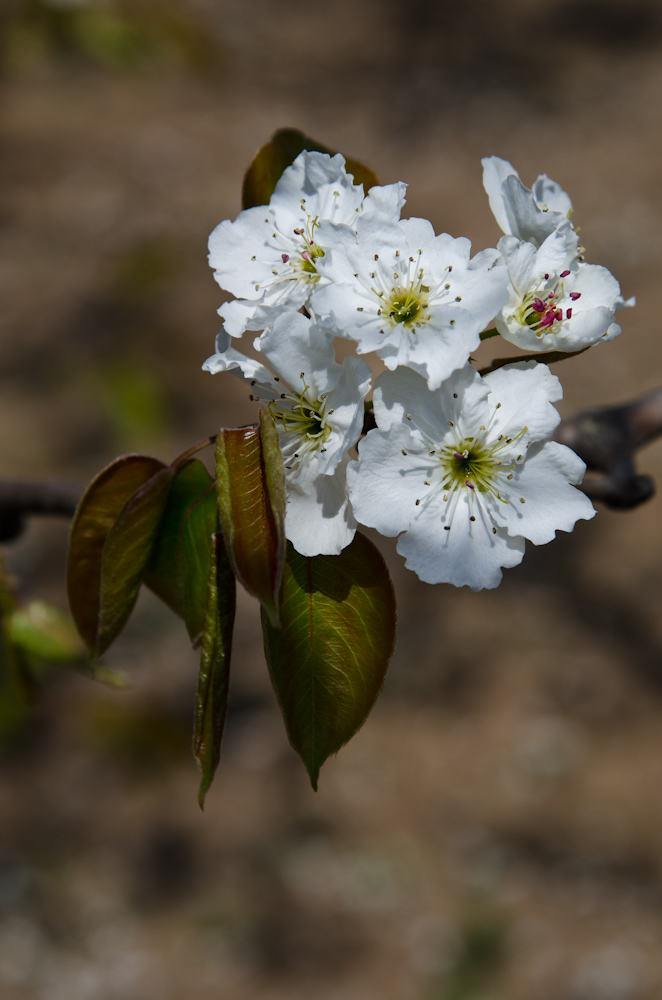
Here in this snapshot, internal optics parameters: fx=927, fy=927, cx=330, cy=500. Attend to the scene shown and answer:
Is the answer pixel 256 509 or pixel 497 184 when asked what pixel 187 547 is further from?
pixel 497 184

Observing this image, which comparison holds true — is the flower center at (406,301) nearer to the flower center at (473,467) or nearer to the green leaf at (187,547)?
the flower center at (473,467)

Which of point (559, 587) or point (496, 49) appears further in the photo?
point (496, 49)

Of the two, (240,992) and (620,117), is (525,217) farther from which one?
(620,117)

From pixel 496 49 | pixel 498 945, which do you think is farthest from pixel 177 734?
pixel 496 49

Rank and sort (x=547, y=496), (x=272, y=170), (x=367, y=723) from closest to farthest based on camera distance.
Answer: (x=547, y=496) < (x=272, y=170) < (x=367, y=723)

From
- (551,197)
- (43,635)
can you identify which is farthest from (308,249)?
(43,635)

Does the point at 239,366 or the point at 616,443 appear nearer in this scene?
the point at 239,366

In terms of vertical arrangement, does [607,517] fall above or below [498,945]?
above
